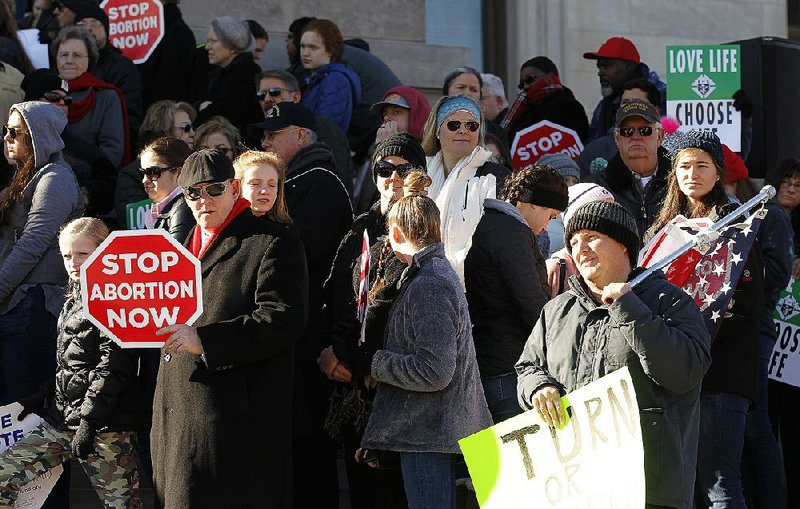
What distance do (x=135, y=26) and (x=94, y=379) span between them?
12.5ft

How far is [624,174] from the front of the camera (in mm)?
8203

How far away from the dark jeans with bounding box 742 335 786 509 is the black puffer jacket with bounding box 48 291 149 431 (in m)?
3.08

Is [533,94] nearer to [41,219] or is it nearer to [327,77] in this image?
[327,77]

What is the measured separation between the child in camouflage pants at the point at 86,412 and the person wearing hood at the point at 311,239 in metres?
0.79

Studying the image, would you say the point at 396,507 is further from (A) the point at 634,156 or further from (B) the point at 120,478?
(A) the point at 634,156

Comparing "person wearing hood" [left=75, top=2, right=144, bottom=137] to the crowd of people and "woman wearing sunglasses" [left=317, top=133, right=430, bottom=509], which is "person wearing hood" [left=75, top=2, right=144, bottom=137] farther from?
"woman wearing sunglasses" [left=317, top=133, right=430, bottom=509]

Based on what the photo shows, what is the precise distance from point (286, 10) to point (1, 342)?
544 cm

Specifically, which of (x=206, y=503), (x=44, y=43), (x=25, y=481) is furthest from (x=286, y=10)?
(x=206, y=503)

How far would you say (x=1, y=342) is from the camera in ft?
26.9

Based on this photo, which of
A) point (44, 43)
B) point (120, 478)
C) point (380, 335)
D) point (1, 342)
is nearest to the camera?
point (380, 335)

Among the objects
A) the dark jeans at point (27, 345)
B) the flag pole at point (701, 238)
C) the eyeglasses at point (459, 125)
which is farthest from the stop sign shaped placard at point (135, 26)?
the flag pole at point (701, 238)

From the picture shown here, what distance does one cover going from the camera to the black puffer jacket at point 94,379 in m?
7.25

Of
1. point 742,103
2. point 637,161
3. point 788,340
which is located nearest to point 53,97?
point 637,161

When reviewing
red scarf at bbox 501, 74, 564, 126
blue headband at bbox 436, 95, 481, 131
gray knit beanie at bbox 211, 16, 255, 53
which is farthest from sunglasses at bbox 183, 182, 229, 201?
red scarf at bbox 501, 74, 564, 126
